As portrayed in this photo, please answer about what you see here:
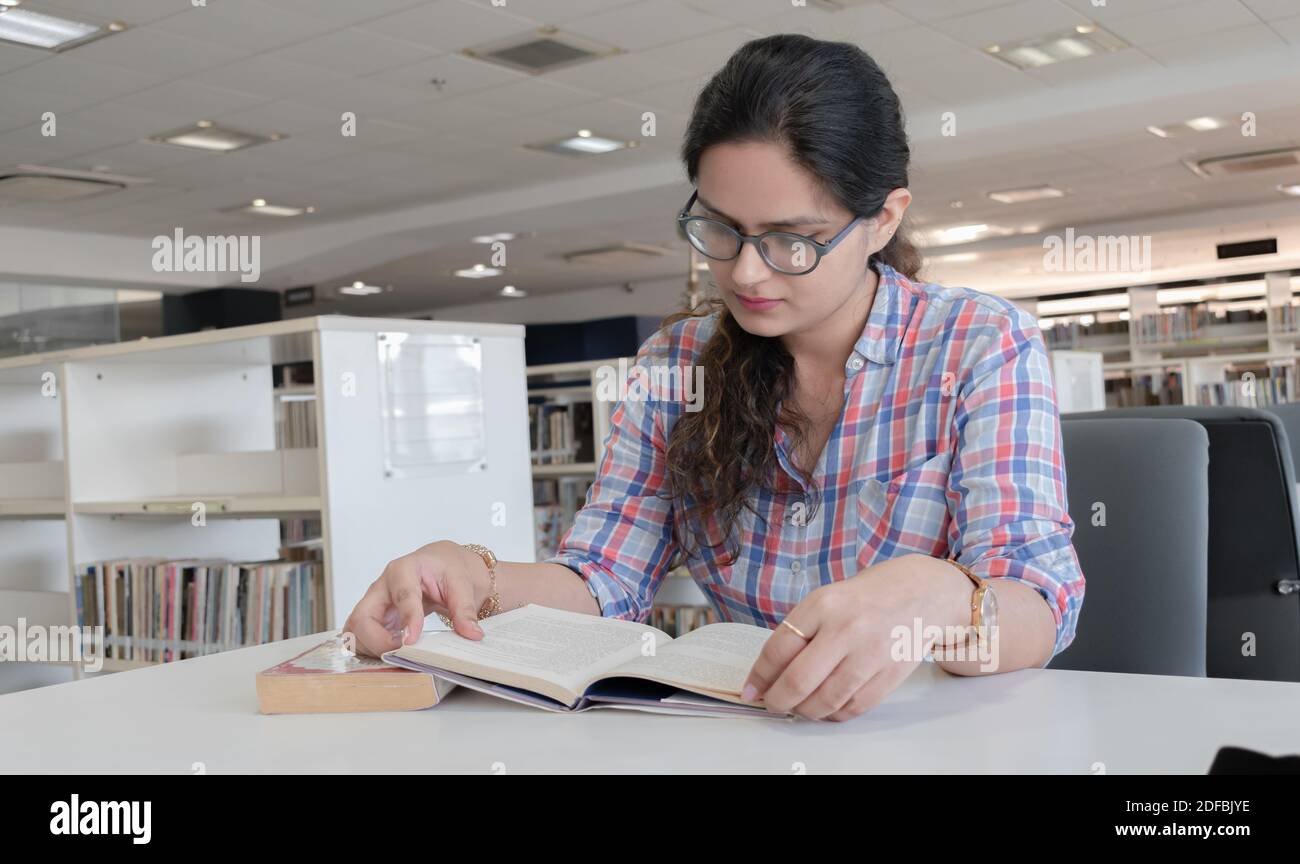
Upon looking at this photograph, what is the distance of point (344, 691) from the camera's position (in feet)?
3.16

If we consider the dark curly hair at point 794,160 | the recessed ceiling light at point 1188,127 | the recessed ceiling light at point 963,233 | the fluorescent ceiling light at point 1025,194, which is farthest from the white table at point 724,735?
the recessed ceiling light at point 963,233

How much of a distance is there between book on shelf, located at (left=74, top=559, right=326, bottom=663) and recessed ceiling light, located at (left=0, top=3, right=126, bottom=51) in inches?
129

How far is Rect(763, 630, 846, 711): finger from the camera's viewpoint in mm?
822

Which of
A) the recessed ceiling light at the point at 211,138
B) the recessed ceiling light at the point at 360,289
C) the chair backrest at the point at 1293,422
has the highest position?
the recessed ceiling light at the point at 211,138

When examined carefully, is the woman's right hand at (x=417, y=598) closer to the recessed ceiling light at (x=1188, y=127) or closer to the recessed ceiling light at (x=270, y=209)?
the recessed ceiling light at (x=1188, y=127)

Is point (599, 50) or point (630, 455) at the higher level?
point (599, 50)

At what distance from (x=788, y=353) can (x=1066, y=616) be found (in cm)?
47

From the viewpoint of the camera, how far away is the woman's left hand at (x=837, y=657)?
0.83m

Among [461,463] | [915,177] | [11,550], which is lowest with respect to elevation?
[11,550]

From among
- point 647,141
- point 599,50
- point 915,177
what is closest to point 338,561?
point 915,177

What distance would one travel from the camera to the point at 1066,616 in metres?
1.07

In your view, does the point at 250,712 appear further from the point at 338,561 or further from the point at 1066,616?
the point at 338,561

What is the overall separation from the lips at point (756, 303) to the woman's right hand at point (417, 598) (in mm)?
384

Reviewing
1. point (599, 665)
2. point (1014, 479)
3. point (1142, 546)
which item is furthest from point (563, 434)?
point (599, 665)
